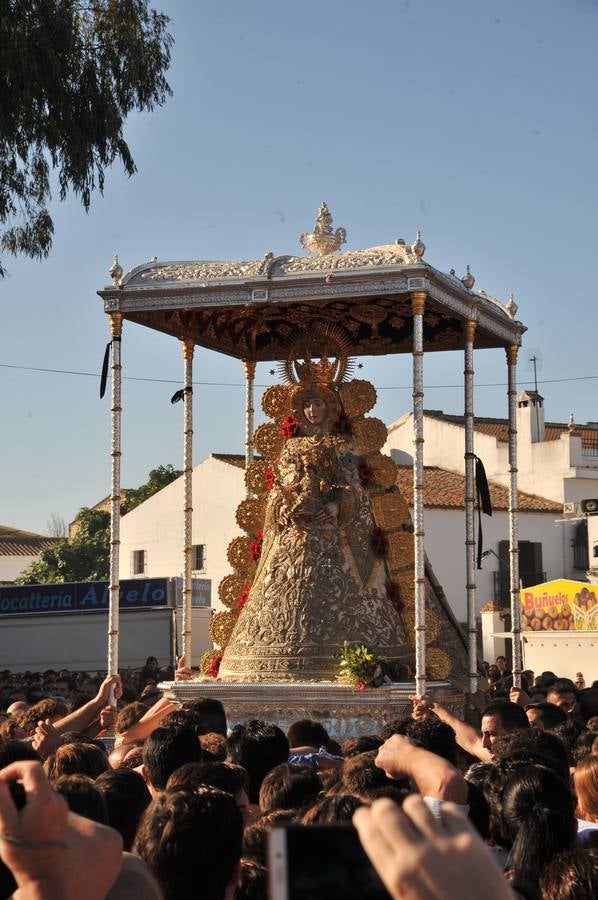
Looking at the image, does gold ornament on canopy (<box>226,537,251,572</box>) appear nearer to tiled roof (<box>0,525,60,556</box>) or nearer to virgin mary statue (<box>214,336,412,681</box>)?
virgin mary statue (<box>214,336,412,681</box>)

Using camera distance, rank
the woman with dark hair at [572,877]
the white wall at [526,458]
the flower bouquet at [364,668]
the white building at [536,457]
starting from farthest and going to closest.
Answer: the white wall at [526,458] < the white building at [536,457] < the flower bouquet at [364,668] < the woman with dark hair at [572,877]

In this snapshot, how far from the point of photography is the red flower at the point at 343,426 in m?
15.3

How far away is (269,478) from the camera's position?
15.6 meters

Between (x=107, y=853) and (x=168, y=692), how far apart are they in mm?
11721

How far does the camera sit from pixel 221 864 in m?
3.58

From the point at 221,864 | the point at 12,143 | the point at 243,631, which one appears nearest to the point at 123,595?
the point at 243,631

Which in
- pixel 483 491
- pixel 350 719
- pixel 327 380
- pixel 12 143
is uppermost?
pixel 12 143

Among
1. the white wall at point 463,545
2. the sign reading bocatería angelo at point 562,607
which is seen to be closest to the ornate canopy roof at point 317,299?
the sign reading bocatería angelo at point 562,607

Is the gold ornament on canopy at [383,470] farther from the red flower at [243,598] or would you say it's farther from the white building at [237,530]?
the white building at [237,530]

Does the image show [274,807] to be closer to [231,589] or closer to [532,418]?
[231,589]

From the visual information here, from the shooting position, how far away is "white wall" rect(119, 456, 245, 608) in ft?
140

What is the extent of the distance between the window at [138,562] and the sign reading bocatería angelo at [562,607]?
19.1 metres

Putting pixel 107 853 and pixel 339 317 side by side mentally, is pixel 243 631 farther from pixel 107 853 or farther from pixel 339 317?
pixel 107 853

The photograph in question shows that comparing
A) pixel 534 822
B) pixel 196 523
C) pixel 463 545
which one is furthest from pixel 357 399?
pixel 196 523
